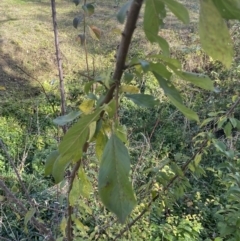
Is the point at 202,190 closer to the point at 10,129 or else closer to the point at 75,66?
the point at 10,129

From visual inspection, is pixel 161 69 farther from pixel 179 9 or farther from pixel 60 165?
pixel 60 165

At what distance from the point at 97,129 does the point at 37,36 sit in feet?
18.0

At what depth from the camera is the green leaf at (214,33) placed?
1.27 feet

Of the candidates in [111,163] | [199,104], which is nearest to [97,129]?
[111,163]

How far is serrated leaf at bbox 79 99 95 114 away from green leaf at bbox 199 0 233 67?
0.23 m

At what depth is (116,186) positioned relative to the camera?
1.36 feet

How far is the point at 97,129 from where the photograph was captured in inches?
20.9

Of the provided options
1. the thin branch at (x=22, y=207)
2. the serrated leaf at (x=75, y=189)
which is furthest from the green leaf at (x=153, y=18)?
the thin branch at (x=22, y=207)

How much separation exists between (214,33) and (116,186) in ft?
0.70

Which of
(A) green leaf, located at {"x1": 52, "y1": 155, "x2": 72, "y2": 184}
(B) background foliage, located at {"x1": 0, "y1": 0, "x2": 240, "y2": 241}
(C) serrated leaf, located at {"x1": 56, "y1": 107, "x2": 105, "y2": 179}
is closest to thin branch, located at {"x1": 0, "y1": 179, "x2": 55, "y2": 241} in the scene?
(B) background foliage, located at {"x1": 0, "y1": 0, "x2": 240, "y2": 241}

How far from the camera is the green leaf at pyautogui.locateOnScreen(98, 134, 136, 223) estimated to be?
0.41m

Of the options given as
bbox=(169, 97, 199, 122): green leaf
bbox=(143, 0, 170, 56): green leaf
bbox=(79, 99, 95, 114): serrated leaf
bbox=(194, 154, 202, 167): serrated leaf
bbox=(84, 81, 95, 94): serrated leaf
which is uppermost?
bbox=(143, 0, 170, 56): green leaf

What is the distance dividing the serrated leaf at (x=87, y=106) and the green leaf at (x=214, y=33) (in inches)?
8.9

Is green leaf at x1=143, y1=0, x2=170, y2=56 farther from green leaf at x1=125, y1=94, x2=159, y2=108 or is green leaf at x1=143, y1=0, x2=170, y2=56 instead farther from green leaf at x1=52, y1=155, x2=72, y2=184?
green leaf at x1=52, y1=155, x2=72, y2=184
